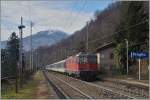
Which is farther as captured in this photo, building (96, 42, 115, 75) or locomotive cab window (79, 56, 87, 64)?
building (96, 42, 115, 75)

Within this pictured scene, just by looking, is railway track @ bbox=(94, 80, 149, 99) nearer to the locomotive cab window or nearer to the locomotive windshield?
the locomotive cab window

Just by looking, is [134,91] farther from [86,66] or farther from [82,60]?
[82,60]

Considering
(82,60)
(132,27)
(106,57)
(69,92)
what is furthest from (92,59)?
(106,57)

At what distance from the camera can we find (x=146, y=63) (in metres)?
56.1

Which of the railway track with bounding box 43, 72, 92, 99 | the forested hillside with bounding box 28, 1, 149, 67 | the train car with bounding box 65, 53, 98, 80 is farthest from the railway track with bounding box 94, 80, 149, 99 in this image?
the forested hillside with bounding box 28, 1, 149, 67

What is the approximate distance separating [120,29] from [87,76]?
714 inches

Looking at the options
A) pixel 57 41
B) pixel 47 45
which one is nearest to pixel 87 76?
pixel 57 41

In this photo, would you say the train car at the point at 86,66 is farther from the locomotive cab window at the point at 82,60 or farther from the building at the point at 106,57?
the building at the point at 106,57

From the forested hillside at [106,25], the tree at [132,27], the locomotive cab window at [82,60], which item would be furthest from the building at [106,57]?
the locomotive cab window at [82,60]

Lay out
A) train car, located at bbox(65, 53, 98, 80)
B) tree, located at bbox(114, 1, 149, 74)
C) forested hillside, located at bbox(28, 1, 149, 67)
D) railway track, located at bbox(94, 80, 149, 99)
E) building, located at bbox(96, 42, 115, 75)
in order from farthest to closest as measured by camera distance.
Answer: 1. building, located at bbox(96, 42, 115, 75)
2. forested hillside, located at bbox(28, 1, 149, 67)
3. tree, located at bbox(114, 1, 149, 74)
4. train car, located at bbox(65, 53, 98, 80)
5. railway track, located at bbox(94, 80, 149, 99)

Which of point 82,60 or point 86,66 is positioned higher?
point 82,60

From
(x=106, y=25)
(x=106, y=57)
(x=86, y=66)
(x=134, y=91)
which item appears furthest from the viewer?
(x=106, y=25)

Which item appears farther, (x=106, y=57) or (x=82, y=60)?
(x=106, y=57)

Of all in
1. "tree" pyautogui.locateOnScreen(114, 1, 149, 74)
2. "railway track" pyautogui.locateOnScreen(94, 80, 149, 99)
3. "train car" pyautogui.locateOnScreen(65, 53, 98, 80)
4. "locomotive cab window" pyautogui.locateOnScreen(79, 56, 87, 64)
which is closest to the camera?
"railway track" pyautogui.locateOnScreen(94, 80, 149, 99)
